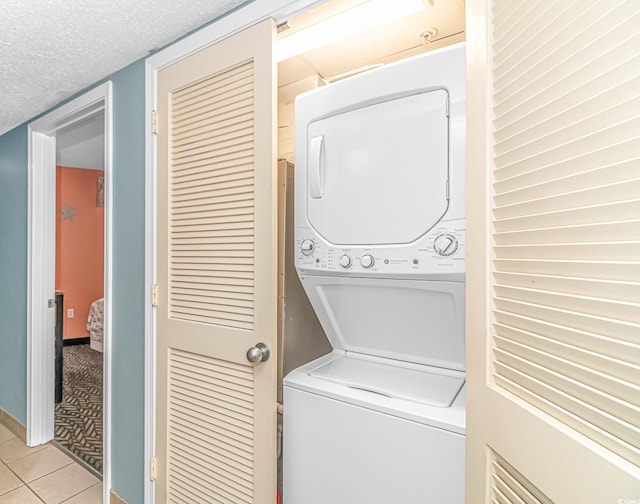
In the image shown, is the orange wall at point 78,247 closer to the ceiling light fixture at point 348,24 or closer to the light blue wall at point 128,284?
the light blue wall at point 128,284

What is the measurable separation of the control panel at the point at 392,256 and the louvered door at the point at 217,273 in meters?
0.15

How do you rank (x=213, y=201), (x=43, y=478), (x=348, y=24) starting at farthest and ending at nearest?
(x=43, y=478) < (x=213, y=201) < (x=348, y=24)

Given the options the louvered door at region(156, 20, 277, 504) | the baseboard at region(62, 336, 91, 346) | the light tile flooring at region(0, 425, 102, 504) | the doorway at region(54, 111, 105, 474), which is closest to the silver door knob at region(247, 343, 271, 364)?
the louvered door at region(156, 20, 277, 504)

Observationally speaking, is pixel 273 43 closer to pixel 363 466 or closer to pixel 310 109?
pixel 310 109

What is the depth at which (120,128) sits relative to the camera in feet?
6.49

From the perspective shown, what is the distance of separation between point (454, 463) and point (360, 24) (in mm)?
1580

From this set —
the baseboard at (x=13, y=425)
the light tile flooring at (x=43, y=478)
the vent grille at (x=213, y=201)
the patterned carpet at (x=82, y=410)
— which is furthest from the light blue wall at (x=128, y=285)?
the baseboard at (x=13, y=425)

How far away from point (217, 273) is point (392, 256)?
0.78m

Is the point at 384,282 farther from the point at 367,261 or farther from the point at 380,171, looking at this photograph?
the point at 380,171

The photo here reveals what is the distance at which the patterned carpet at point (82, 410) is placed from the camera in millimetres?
2682

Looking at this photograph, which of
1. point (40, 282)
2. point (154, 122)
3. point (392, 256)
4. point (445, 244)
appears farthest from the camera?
point (40, 282)

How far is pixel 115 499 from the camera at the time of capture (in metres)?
1.97

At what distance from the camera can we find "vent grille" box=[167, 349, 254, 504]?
147 cm

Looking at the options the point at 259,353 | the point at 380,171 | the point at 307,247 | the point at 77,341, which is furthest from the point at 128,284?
the point at 77,341
